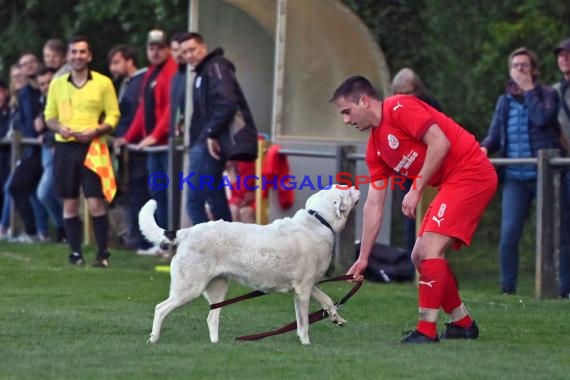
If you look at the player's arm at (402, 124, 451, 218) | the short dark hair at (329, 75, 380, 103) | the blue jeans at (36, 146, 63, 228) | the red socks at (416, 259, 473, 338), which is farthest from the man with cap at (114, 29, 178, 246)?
the player's arm at (402, 124, 451, 218)

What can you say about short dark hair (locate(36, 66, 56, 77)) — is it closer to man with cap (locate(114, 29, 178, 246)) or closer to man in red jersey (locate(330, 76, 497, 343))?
man with cap (locate(114, 29, 178, 246))

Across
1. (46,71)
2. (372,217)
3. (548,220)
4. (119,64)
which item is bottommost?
(548,220)

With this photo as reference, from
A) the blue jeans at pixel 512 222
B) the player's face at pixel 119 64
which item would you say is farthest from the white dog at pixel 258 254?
the player's face at pixel 119 64

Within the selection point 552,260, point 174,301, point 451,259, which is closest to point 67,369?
point 174,301

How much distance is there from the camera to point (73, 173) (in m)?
14.4

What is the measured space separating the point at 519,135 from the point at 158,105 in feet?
16.6

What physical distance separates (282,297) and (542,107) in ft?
9.13

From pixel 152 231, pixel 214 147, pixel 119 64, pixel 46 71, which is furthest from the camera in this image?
pixel 46 71

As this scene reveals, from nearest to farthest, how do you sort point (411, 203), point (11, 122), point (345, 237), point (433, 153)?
point (411, 203) → point (433, 153) → point (345, 237) → point (11, 122)

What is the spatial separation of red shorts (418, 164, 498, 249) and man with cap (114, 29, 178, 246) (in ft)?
25.3

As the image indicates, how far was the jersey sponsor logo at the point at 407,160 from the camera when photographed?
9.03 meters

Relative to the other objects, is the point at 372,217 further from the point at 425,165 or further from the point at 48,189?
the point at 48,189

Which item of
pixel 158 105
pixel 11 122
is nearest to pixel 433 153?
pixel 158 105

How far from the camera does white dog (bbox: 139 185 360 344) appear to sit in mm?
8898
